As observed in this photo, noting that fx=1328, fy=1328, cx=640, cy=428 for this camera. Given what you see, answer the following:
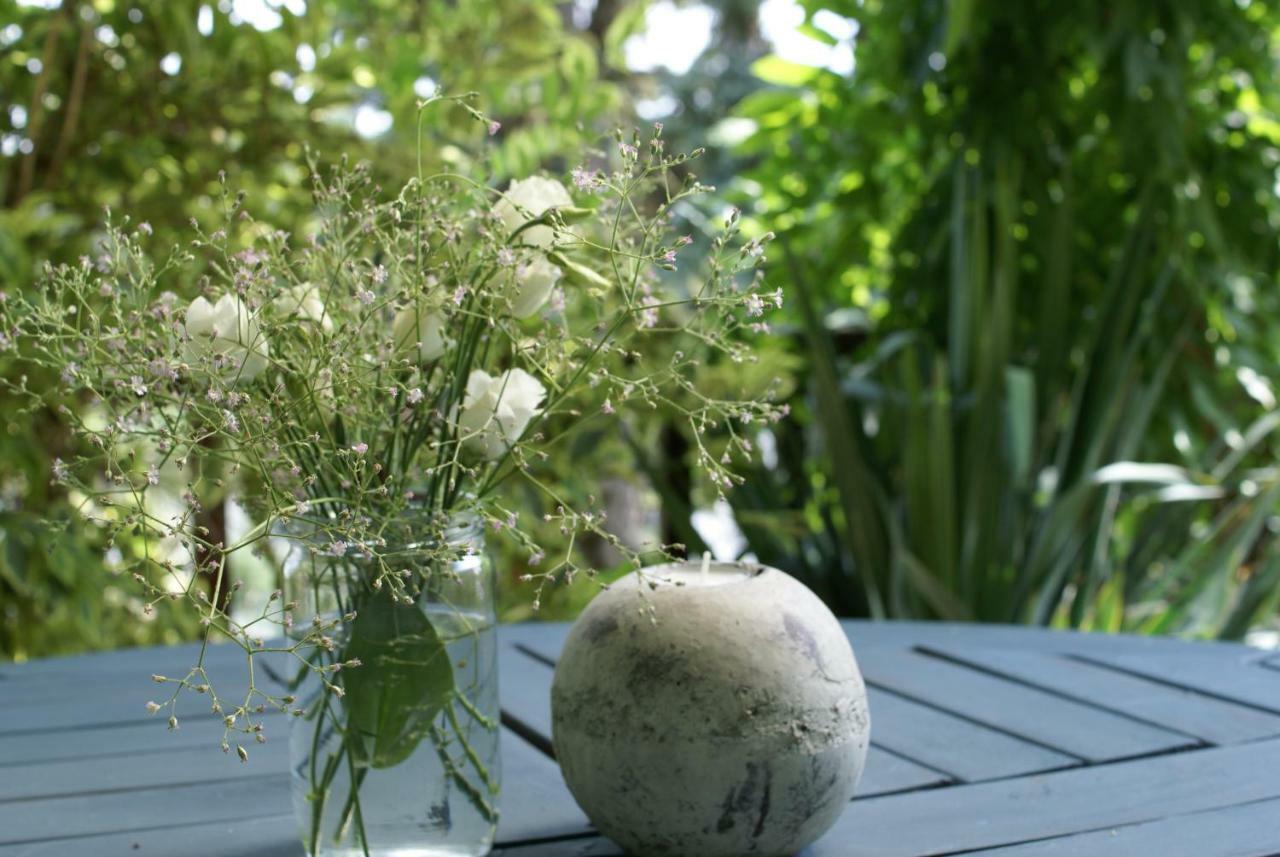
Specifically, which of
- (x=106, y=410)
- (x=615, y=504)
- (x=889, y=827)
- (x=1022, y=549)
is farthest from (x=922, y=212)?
(x=106, y=410)

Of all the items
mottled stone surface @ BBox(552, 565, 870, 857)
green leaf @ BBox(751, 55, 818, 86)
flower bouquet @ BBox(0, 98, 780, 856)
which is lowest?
mottled stone surface @ BBox(552, 565, 870, 857)

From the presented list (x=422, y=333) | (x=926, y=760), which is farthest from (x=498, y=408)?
(x=926, y=760)

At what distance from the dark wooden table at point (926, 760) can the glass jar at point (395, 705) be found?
0.27ft

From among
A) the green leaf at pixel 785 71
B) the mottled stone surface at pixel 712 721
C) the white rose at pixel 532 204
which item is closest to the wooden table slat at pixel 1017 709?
the mottled stone surface at pixel 712 721

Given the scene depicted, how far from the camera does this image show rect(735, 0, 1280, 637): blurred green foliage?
→ 2.27 meters

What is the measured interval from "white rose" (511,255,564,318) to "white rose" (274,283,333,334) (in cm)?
11

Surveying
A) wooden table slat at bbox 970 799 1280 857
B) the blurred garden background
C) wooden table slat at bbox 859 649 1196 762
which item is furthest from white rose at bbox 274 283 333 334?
the blurred garden background

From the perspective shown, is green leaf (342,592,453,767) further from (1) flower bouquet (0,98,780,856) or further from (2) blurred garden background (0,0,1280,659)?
(2) blurred garden background (0,0,1280,659)

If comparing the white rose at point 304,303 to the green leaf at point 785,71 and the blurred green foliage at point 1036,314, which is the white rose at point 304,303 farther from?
the green leaf at point 785,71

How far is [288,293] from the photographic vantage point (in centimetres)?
77

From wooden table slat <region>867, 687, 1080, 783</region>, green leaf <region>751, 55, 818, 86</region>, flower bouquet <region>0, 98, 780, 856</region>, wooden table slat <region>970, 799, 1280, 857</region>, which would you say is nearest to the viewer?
flower bouquet <region>0, 98, 780, 856</region>

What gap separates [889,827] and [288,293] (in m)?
0.53

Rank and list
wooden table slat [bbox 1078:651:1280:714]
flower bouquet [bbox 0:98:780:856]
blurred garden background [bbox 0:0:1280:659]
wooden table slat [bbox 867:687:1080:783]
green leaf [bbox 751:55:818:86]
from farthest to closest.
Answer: green leaf [bbox 751:55:818:86]
blurred garden background [bbox 0:0:1280:659]
wooden table slat [bbox 1078:651:1280:714]
wooden table slat [bbox 867:687:1080:783]
flower bouquet [bbox 0:98:780:856]

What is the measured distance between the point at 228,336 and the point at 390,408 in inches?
3.9
